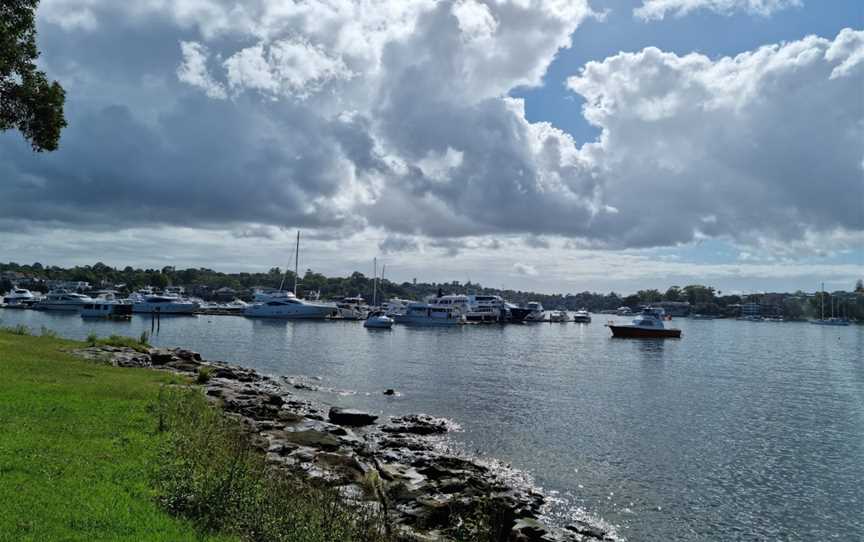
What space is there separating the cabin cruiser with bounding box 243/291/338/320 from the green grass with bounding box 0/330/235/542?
118 metres

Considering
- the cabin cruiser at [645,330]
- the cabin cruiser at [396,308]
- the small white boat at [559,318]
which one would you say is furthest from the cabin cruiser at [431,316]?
the small white boat at [559,318]

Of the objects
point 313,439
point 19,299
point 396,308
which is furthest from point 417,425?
point 19,299

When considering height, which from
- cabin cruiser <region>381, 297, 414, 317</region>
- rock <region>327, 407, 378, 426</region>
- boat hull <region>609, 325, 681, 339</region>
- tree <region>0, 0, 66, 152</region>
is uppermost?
tree <region>0, 0, 66, 152</region>

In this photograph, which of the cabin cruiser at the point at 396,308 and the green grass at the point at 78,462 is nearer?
the green grass at the point at 78,462

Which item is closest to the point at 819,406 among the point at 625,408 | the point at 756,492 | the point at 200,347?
the point at 625,408

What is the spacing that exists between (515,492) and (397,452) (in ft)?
20.4

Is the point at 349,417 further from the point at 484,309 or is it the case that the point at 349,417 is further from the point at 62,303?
the point at 62,303

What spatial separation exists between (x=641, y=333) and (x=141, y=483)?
107 m

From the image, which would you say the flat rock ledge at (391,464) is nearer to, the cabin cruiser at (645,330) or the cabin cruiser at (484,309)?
the cabin cruiser at (645,330)

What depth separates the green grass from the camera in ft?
31.8

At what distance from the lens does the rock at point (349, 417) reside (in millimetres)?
31359

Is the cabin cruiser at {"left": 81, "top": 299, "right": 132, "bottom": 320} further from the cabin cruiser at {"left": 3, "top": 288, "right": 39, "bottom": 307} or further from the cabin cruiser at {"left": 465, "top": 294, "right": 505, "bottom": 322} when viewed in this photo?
the cabin cruiser at {"left": 465, "top": 294, "right": 505, "bottom": 322}

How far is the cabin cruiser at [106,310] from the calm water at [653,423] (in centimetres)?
5964

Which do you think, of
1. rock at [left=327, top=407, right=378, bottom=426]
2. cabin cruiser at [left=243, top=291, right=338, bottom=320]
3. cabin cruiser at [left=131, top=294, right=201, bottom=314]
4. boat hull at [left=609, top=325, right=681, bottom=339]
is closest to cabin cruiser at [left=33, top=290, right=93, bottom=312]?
cabin cruiser at [left=131, top=294, right=201, bottom=314]
